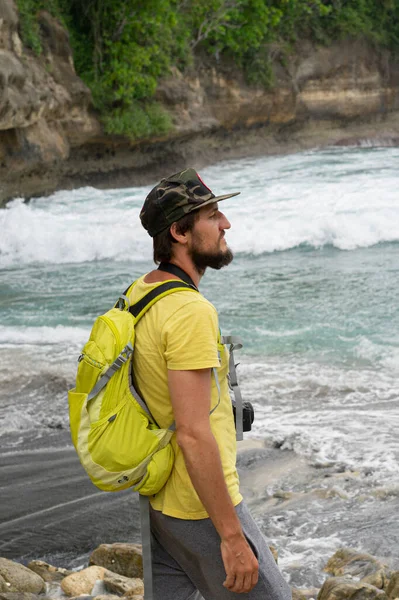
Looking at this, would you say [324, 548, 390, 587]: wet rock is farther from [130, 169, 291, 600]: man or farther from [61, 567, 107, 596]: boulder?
[130, 169, 291, 600]: man

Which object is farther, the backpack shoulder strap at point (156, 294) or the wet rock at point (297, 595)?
the wet rock at point (297, 595)

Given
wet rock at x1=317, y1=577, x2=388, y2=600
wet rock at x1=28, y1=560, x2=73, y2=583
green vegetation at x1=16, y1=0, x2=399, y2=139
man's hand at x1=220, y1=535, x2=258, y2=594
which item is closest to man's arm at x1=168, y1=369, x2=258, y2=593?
man's hand at x1=220, y1=535, x2=258, y2=594

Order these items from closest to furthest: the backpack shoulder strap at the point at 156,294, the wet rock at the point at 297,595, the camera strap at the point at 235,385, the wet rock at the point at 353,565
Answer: the backpack shoulder strap at the point at 156,294 → the camera strap at the point at 235,385 → the wet rock at the point at 297,595 → the wet rock at the point at 353,565

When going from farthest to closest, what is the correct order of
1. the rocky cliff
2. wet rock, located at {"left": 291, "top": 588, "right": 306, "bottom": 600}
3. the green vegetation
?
the green vegetation
the rocky cliff
wet rock, located at {"left": 291, "top": 588, "right": 306, "bottom": 600}

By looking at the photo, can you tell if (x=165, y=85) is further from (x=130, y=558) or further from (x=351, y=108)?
(x=130, y=558)

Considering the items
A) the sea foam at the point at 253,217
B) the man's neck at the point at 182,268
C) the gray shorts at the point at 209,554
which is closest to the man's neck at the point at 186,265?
the man's neck at the point at 182,268

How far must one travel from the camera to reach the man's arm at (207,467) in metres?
1.93

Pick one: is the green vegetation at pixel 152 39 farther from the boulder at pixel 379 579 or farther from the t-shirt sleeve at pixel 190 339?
the t-shirt sleeve at pixel 190 339

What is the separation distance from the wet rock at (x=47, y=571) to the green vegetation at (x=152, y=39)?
15.2 metres

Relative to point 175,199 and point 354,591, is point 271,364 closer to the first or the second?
point 354,591

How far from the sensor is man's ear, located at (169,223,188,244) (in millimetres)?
2119

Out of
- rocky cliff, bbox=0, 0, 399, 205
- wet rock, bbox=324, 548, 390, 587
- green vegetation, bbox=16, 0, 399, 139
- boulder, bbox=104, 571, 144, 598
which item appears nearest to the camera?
boulder, bbox=104, 571, 144, 598

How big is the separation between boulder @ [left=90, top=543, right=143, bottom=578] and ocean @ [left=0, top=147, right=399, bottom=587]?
259 mm

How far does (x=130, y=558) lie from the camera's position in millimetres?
3768
